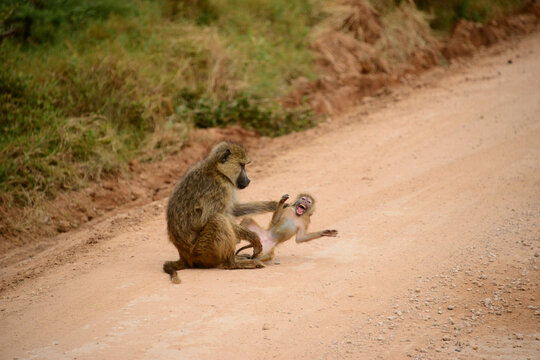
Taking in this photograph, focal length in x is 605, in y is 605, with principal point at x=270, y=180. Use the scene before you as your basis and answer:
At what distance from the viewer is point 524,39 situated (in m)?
13.1

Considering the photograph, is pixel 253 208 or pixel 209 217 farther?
pixel 253 208

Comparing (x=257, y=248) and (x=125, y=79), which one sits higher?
(x=125, y=79)

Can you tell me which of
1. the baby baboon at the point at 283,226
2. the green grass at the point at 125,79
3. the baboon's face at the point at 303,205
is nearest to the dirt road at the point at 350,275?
the baby baboon at the point at 283,226

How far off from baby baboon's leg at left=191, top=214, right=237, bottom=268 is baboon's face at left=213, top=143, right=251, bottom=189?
0.47 meters

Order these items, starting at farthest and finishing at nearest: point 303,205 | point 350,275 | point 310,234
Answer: point 303,205
point 310,234
point 350,275

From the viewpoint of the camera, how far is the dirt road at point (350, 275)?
13.6ft

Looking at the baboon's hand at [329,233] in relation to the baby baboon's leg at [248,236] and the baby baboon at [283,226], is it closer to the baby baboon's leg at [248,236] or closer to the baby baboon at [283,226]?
the baby baboon at [283,226]

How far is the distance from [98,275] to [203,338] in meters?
1.72

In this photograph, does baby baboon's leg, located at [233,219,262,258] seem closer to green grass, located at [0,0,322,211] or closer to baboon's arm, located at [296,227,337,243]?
baboon's arm, located at [296,227,337,243]

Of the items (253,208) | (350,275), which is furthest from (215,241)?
(350,275)

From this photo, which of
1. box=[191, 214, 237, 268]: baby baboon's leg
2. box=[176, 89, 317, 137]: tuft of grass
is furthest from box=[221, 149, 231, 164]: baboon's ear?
box=[176, 89, 317, 137]: tuft of grass

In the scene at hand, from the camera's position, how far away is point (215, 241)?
5.50m

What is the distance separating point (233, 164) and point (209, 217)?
2.07 ft

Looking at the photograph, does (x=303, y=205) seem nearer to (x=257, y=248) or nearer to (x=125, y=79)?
(x=257, y=248)
